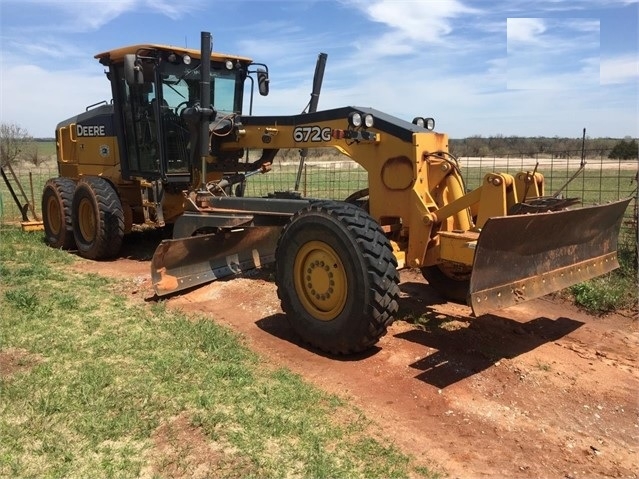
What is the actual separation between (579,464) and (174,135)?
6.52 metres

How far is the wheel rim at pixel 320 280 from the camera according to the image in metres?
4.74

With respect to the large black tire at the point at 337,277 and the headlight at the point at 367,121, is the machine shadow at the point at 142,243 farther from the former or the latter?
the headlight at the point at 367,121

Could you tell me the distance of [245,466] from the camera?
312cm

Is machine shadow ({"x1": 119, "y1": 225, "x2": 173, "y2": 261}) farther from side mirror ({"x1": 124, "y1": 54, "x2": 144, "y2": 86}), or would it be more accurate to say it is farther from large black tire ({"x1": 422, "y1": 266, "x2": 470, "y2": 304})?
large black tire ({"x1": 422, "y1": 266, "x2": 470, "y2": 304})

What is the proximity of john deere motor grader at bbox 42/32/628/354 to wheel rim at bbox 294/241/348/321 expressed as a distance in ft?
0.04

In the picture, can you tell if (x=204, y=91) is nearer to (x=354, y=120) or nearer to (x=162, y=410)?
(x=354, y=120)

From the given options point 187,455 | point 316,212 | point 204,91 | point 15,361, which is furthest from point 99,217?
point 187,455

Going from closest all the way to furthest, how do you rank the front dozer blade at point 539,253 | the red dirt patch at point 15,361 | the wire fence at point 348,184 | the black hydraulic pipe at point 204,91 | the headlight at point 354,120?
the front dozer blade at point 539,253 → the red dirt patch at point 15,361 → the headlight at point 354,120 → the black hydraulic pipe at point 204,91 → the wire fence at point 348,184

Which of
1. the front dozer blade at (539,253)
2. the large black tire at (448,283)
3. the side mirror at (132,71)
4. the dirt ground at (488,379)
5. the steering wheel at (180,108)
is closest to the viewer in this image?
the dirt ground at (488,379)

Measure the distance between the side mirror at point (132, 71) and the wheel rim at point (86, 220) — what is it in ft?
7.68

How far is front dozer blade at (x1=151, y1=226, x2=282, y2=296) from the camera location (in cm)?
632

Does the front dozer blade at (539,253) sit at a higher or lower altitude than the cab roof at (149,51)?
lower

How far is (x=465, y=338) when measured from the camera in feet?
16.8

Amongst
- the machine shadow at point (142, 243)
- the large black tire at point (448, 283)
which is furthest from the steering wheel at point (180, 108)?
the large black tire at point (448, 283)
